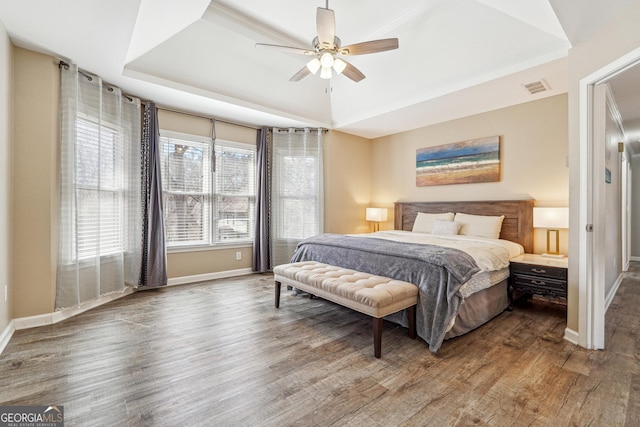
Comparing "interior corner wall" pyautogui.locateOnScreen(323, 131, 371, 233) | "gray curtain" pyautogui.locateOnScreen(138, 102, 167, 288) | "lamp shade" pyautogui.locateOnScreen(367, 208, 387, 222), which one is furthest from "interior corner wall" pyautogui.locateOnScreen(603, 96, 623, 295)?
"gray curtain" pyautogui.locateOnScreen(138, 102, 167, 288)

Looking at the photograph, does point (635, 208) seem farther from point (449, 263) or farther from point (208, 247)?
point (208, 247)

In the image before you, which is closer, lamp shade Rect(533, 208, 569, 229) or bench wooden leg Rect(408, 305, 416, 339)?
bench wooden leg Rect(408, 305, 416, 339)

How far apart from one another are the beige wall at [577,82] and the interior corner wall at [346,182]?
3.46m

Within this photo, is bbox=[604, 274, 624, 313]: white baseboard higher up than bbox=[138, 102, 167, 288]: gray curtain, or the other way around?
bbox=[138, 102, 167, 288]: gray curtain

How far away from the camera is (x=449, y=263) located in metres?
2.39

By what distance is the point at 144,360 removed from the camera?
2.17 meters

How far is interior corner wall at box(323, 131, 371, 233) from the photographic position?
533cm

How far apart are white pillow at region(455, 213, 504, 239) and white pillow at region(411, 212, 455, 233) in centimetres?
22

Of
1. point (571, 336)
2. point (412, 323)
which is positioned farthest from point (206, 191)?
point (571, 336)

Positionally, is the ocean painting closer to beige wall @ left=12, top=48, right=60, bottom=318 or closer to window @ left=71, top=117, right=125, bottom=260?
window @ left=71, top=117, right=125, bottom=260

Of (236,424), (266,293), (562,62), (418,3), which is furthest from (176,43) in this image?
(562,62)

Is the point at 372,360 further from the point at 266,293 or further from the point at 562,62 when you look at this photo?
the point at 562,62

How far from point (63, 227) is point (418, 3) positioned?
417cm

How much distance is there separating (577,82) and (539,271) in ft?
5.86
